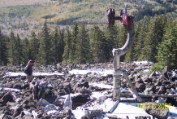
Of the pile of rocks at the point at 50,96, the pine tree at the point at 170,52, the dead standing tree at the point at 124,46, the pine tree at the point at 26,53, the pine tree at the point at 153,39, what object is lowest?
the pine tree at the point at 26,53

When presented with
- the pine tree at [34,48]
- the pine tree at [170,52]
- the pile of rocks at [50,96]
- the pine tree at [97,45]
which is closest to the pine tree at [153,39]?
the pine tree at [97,45]

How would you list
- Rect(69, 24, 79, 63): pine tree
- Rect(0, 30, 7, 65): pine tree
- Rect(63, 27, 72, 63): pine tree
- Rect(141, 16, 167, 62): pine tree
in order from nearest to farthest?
1. Rect(141, 16, 167, 62): pine tree
2. Rect(69, 24, 79, 63): pine tree
3. Rect(63, 27, 72, 63): pine tree
4. Rect(0, 30, 7, 65): pine tree

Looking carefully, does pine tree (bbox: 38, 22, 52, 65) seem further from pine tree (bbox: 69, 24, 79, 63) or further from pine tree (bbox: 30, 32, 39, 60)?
pine tree (bbox: 69, 24, 79, 63)

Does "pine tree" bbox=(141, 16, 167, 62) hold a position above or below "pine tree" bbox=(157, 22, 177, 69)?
below

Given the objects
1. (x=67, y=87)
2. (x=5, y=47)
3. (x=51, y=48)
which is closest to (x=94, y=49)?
(x=51, y=48)

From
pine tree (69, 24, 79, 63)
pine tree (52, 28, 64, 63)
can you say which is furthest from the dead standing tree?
pine tree (52, 28, 64, 63)

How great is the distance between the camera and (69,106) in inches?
776

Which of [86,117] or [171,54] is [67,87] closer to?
[86,117]

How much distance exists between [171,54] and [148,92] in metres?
21.1

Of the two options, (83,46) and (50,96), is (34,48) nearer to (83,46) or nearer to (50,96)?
(83,46)

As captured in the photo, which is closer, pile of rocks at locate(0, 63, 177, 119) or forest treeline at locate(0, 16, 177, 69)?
pile of rocks at locate(0, 63, 177, 119)

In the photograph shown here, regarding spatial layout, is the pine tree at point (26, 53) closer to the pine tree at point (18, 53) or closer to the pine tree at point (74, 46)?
the pine tree at point (18, 53)

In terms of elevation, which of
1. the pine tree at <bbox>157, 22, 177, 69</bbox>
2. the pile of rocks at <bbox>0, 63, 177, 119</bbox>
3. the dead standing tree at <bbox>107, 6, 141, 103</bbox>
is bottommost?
the pine tree at <bbox>157, 22, 177, 69</bbox>

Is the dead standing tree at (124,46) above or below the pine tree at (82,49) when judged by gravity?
above
